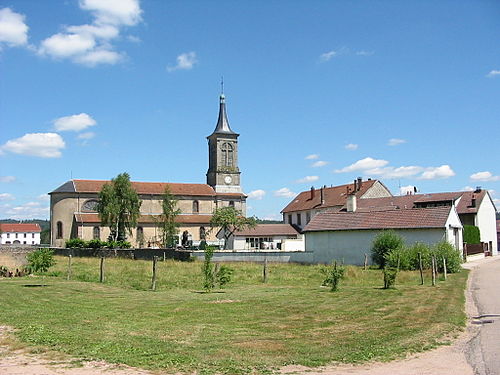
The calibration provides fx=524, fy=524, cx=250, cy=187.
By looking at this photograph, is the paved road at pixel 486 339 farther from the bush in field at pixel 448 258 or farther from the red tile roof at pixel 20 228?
the red tile roof at pixel 20 228

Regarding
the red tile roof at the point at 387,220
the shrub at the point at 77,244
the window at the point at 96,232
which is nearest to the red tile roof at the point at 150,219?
the window at the point at 96,232

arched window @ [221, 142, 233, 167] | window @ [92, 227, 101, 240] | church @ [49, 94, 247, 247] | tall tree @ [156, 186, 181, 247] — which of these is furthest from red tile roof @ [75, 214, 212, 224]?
arched window @ [221, 142, 233, 167]

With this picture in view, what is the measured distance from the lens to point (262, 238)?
60969mm

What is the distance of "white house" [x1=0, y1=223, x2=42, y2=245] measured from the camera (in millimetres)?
141625

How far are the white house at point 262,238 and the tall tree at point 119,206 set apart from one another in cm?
1286

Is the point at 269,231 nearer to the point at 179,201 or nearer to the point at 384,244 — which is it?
the point at 179,201

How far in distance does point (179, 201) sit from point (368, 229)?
40.9 metres

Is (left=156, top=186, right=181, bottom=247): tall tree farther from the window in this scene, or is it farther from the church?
the window

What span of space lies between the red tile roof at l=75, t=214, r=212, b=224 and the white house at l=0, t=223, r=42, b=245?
271ft

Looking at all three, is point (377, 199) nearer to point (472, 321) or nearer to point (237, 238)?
point (237, 238)

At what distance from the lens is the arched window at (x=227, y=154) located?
264 feet

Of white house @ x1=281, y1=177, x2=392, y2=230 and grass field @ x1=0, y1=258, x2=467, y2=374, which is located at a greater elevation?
white house @ x1=281, y1=177, x2=392, y2=230

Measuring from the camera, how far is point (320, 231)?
42.8m

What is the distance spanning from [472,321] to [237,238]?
4828 centimetres
